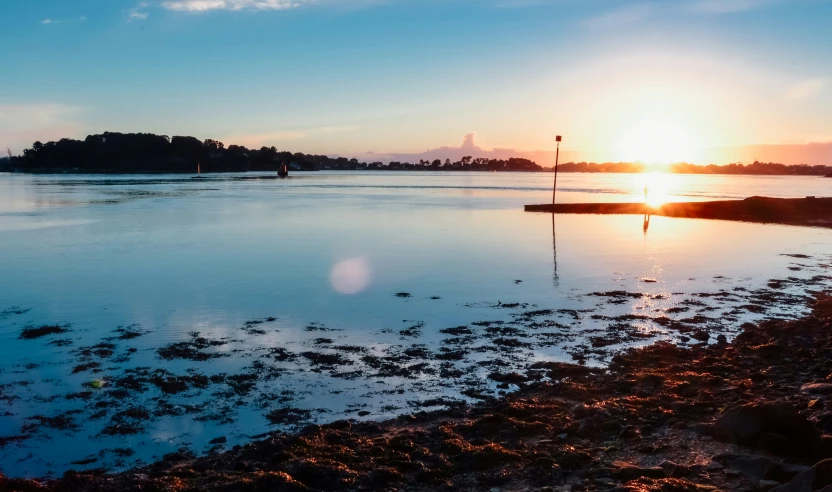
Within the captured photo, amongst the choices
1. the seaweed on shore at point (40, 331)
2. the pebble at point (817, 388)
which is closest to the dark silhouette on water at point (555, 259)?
the pebble at point (817, 388)

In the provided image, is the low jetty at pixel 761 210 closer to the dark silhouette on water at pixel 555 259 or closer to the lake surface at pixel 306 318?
the lake surface at pixel 306 318

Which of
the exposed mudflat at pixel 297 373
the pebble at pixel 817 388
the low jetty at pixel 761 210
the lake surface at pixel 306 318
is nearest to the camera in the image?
the exposed mudflat at pixel 297 373

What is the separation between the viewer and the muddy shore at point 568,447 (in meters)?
5.74

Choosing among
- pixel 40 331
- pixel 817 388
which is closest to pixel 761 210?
pixel 817 388

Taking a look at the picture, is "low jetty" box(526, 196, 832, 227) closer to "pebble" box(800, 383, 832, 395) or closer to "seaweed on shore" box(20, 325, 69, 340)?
"pebble" box(800, 383, 832, 395)

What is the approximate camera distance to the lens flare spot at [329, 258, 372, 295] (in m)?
16.2

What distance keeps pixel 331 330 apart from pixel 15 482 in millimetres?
6534

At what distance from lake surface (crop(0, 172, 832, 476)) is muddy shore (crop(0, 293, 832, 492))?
0.66 meters

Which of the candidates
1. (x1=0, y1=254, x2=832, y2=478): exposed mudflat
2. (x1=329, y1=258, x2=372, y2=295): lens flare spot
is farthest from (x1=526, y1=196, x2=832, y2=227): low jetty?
(x1=0, y1=254, x2=832, y2=478): exposed mudflat

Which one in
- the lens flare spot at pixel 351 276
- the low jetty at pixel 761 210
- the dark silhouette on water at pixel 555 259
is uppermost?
the low jetty at pixel 761 210

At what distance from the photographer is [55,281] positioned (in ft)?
54.7

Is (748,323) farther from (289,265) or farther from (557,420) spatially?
(289,265)

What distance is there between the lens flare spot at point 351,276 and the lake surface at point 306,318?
11 cm

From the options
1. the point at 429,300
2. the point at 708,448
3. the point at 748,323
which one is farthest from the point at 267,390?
the point at 748,323
